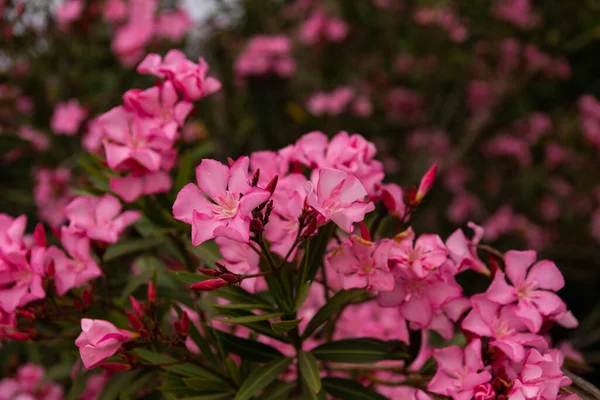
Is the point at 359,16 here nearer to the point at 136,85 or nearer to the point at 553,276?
the point at 136,85

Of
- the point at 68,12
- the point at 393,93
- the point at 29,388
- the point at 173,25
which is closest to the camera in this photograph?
the point at 29,388

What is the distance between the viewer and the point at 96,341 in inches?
34.1

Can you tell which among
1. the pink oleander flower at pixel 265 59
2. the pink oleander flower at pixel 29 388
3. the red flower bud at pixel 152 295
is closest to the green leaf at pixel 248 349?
the red flower bud at pixel 152 295

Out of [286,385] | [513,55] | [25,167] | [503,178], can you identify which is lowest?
[503,178]

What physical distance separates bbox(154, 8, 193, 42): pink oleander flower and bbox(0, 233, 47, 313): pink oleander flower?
63.2 inches

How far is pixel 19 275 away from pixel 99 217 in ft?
0.62

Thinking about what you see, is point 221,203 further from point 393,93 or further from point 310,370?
point 393,93

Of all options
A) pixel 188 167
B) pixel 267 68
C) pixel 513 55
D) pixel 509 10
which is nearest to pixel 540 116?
pixel 513 55

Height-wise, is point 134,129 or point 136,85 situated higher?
point 134,129

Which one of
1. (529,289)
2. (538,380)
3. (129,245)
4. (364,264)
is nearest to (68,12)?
(129,245)

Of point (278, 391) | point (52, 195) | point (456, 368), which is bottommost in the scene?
point (52, 195)

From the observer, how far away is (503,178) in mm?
3486

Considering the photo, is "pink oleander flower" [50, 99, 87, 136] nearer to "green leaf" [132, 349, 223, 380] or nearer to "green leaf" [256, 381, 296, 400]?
"green leaf" [132, 349, 223, 380]

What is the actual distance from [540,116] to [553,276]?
7.63 feet
